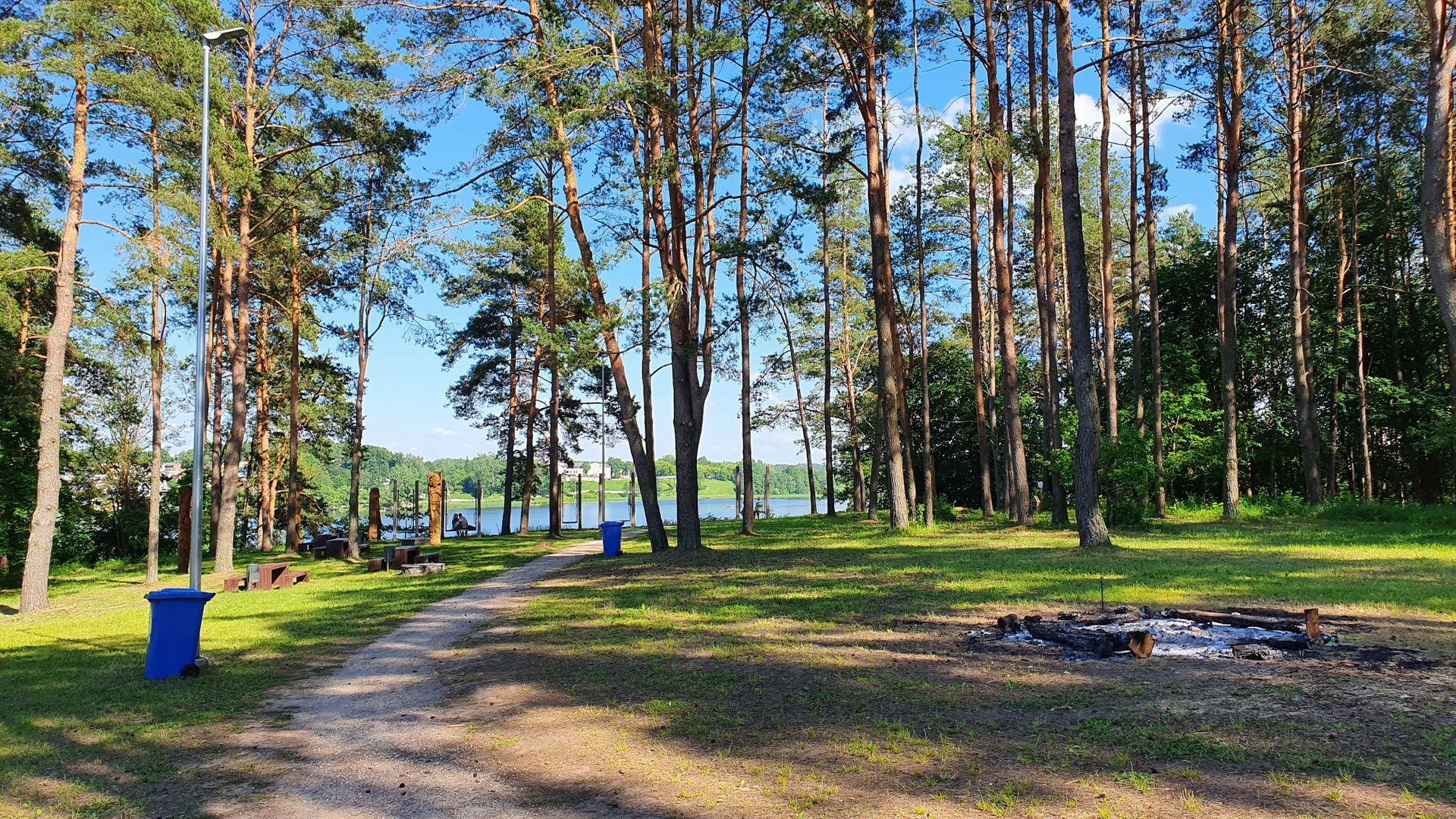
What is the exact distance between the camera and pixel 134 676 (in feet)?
23.4

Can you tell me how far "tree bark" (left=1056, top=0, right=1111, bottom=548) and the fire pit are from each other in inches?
231

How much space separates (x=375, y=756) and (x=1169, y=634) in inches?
237

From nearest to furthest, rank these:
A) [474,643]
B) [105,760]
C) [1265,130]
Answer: [105,760], [474,643], [1265,130]

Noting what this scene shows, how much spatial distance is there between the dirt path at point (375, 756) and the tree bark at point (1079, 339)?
1015 cm

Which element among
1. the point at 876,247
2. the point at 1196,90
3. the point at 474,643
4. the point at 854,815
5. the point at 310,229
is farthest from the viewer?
the point at 310,229

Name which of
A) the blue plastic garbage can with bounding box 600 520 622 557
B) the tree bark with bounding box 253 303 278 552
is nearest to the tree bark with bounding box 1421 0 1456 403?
the blue plastic garbage can with bounding box 600 520 622 557

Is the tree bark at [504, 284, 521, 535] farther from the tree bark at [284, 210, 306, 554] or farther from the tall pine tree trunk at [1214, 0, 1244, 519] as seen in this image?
the tall pine tree trunk at [1214, 0, 1244, 519]

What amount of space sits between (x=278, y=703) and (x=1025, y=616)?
634 cm

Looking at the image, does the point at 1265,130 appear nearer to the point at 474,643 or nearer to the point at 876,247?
the point at 876,247

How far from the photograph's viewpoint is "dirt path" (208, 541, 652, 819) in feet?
12.5

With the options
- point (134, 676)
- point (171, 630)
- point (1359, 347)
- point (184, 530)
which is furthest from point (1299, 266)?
point (184, 530)

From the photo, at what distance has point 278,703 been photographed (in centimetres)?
602

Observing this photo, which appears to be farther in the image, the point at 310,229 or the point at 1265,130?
the point at 310,229

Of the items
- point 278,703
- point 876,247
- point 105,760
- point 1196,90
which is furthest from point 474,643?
point 1196,90
